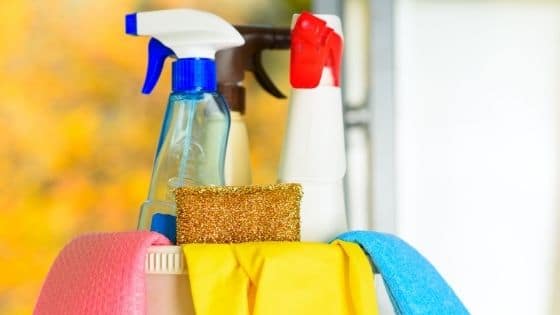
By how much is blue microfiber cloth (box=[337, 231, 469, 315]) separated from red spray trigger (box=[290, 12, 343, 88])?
0.12m

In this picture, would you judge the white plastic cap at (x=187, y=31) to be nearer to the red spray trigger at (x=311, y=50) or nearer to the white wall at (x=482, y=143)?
the red spray trigger at (x=311, y=50)

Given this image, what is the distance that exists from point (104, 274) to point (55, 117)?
0.90 ft

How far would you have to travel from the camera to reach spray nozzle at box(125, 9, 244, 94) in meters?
0.50

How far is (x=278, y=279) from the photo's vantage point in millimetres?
408

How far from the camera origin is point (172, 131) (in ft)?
1.74

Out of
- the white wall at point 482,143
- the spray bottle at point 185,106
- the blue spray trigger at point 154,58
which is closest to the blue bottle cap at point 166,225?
the spray bottle at point 185,106

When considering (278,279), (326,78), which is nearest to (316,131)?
(326,78)

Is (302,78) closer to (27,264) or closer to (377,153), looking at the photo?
(377,153)

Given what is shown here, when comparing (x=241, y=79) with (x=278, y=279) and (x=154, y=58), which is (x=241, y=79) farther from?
(x=278, y=279)

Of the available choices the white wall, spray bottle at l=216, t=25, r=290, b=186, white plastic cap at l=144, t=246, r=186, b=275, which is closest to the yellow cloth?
white plastic cap at l=144, t=246, r=186, b=275

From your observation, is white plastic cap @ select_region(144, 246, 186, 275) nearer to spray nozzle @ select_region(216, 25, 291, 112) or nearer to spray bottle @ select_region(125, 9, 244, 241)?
spray bottle @ select_region(125, 9, 244, 241)

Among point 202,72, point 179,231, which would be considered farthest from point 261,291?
point 202,72

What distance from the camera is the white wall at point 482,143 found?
0.65 m

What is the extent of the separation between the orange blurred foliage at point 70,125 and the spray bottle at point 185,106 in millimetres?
127
